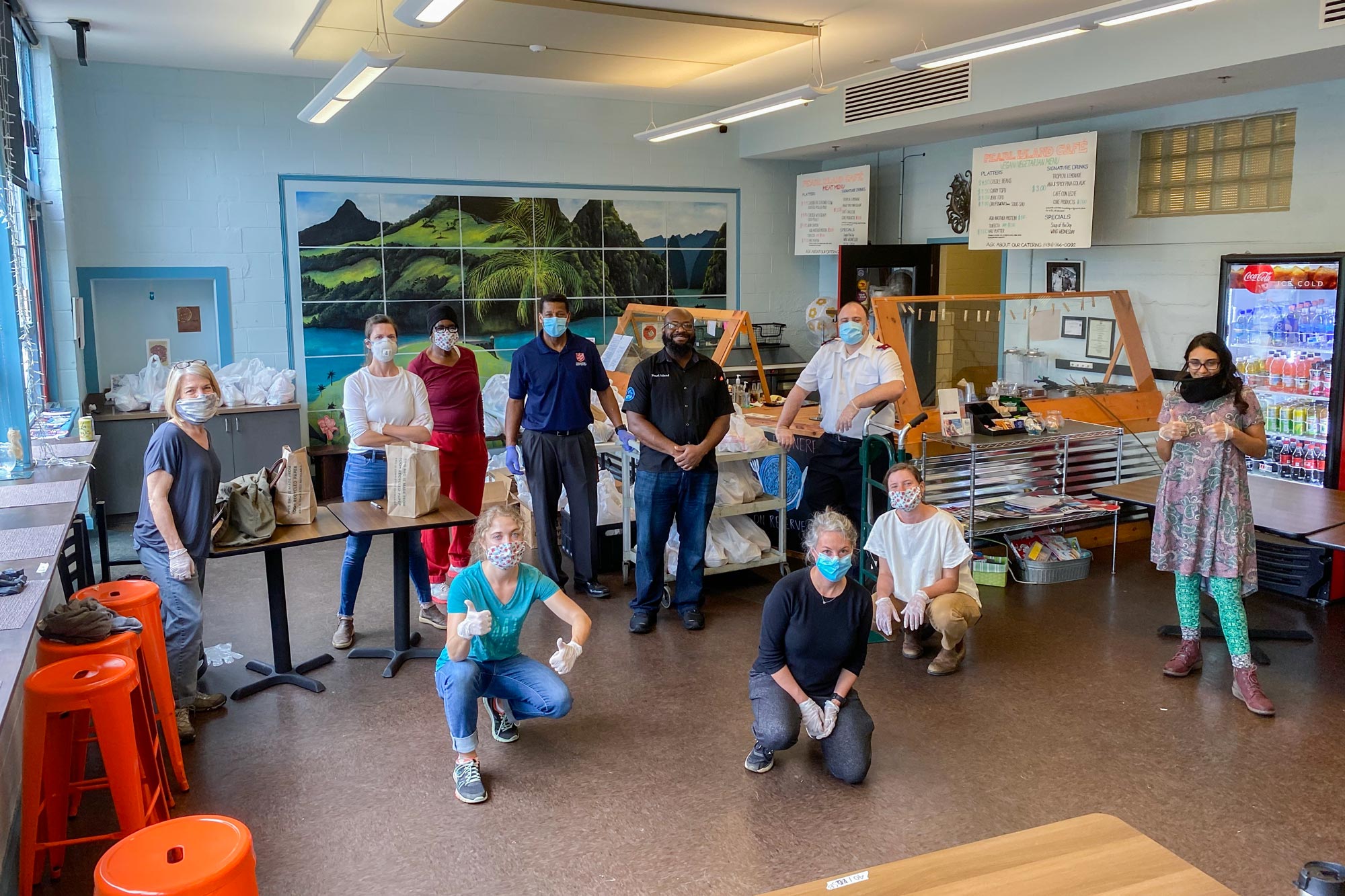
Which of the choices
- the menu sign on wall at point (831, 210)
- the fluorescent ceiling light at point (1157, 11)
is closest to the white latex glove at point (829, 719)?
the fluorescent ceiling light at point (1157, 11)

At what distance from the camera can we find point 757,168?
1086 cm

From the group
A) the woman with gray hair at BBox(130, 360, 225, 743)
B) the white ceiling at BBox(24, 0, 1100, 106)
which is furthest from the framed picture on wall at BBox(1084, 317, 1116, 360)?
the woman with gray hair at BBox(130, 360, 225, 743)

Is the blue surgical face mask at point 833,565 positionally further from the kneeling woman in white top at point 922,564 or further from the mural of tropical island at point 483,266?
the mural of tropical island at point 483,266

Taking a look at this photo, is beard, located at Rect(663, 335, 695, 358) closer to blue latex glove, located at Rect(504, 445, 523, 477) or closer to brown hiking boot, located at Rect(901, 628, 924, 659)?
blue latex glove, located at Rect(504, 445, 523, 477)

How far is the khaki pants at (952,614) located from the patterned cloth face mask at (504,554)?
1973 mm

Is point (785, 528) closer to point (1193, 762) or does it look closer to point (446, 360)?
point (446, 360)

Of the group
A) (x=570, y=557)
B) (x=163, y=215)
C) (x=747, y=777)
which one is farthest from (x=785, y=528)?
(x=163, y=215)

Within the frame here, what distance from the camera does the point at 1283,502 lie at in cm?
545

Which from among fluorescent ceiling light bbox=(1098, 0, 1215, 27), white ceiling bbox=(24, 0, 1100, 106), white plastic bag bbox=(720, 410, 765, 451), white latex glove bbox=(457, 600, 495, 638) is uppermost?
white ceiling bbox=(24, 0, 1100, 106)

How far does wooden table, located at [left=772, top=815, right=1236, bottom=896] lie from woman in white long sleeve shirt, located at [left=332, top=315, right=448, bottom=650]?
12.2 ft

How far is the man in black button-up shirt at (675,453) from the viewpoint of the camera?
5.55 m

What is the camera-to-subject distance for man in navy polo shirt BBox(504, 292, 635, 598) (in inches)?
234

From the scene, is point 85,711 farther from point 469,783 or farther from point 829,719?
point 829,719

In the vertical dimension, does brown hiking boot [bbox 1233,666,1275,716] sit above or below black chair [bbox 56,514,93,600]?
below
